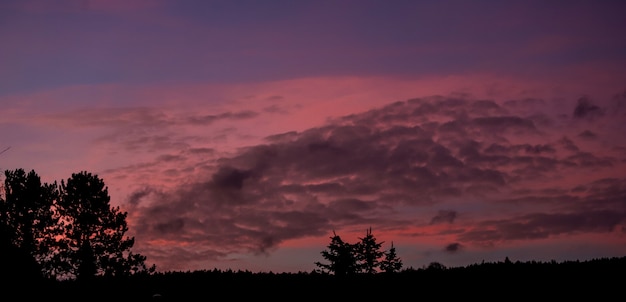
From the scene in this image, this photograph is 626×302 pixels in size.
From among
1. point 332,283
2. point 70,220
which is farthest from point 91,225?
point 332,283

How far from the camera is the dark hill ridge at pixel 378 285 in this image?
25.8 metres

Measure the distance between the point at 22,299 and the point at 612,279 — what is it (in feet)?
77.1

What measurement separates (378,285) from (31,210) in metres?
32.1

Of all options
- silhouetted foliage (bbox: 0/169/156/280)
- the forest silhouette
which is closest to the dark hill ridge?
the forest silhouette

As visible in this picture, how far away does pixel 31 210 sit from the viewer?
50875mm

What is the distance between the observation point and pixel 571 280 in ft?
85.7

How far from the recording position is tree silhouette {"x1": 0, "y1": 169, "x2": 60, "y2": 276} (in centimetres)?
5000

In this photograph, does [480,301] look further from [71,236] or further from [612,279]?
[71,236]

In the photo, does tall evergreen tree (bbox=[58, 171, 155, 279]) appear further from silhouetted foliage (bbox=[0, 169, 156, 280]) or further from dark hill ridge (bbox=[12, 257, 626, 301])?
dark hill ridge (bbox=[12, 257, 626, 301])

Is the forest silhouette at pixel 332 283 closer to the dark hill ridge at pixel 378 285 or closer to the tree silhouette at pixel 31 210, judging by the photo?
the dark hill ridge at pixel 378 285

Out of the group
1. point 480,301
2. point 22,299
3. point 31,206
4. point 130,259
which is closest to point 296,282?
point 480,301

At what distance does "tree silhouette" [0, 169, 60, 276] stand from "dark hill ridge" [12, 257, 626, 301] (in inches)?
756

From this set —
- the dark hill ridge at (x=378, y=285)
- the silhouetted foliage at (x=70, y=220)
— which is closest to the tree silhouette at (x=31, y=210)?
the silhouetted foliage at (x=70, y=220)

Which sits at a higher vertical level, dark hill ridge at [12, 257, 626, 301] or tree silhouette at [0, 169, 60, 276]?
tree silhouette at [0, 169, 60, 276]
